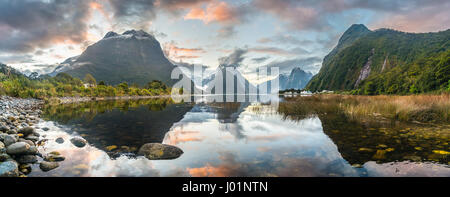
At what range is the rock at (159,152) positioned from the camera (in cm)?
889

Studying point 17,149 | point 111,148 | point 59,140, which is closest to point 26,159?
point 17,149

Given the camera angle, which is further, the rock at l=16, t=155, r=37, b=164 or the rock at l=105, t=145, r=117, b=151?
the rock at l=105, t=145, r=117, b=151

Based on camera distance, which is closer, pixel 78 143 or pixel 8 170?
pixel 8 170

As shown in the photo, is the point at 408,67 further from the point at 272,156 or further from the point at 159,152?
the point at 159,152

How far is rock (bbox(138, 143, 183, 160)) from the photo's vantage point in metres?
8.89

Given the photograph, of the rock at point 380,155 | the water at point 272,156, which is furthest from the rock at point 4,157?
the rock at point 380,155

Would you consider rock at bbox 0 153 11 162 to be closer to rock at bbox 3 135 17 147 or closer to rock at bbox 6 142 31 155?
rock at bbox 6 142 31 155

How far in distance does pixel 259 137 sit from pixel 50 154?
11315mm

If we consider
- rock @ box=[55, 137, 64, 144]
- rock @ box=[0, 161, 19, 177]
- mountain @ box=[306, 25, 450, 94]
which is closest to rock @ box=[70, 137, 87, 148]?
rock @ box=[55, 137, 64, 144]

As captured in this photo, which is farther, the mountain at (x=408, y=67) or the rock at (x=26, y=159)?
the mountain at (x=408, y=67)

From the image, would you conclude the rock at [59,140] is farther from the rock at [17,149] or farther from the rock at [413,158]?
the rock at [413,158]

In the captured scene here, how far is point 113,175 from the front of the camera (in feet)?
23.1

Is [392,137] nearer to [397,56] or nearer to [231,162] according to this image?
[231,162]

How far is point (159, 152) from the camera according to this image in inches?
358
